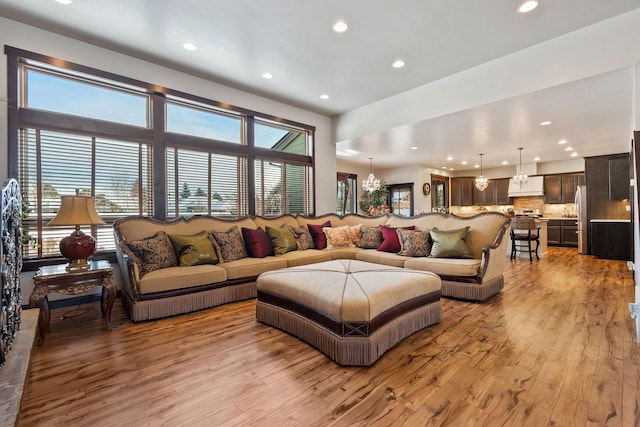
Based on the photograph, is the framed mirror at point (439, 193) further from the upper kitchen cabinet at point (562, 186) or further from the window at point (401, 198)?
the upper kitchen cabinet at point (562, 186)

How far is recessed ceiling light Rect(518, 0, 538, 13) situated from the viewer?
9.18ft

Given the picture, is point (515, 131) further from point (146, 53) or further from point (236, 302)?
point (146, 53)

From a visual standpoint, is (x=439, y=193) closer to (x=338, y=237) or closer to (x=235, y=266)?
(x=338, y=237)

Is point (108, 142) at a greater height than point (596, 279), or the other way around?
point (108, 142)

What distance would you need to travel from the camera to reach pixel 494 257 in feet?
11.9

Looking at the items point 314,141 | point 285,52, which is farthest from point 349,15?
point 314,141

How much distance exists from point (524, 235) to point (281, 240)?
5491 millimetres

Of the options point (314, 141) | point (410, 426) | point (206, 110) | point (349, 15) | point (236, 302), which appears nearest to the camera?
point (410, 426)

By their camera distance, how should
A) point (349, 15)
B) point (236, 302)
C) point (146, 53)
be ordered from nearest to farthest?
point (349, 15) < point (236, 302) < point (146, 53)

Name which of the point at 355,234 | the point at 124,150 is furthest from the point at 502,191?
the point at 124,150

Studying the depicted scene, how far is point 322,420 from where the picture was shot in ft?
4.94

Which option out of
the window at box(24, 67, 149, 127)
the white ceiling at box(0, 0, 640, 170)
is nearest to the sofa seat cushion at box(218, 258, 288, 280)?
the window at box(24, 67, 149, 127)

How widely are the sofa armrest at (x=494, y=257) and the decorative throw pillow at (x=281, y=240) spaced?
2.60 m

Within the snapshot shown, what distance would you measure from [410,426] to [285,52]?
3.96 meters
